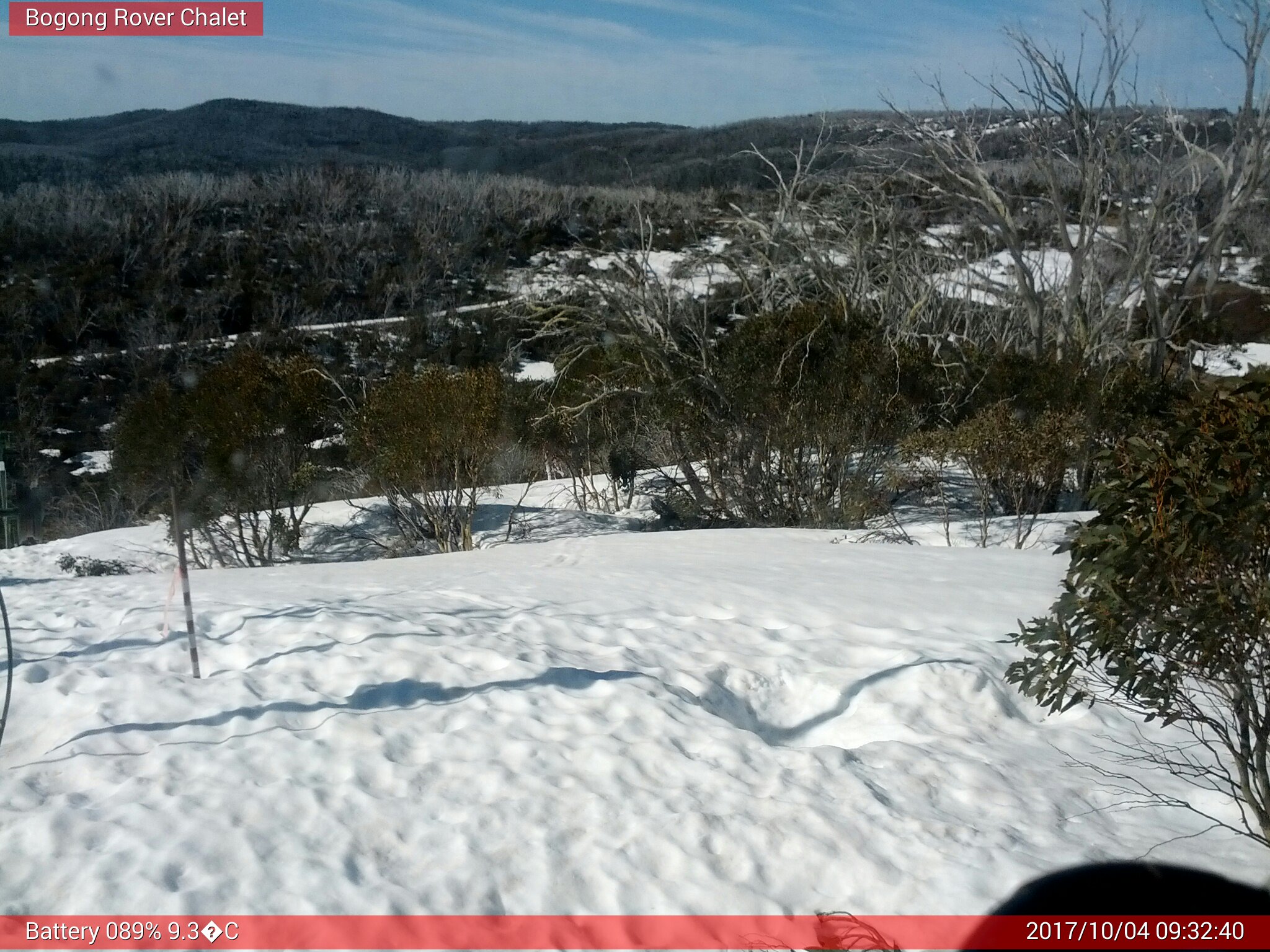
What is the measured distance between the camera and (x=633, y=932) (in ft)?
10.2

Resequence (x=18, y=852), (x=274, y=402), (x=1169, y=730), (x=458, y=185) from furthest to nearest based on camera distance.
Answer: (x=458, y=185), (x=274, y=402), (x=1169, y=730), (x=18, y=852)

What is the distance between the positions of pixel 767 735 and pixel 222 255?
4531cm

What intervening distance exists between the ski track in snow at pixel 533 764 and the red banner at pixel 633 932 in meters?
0.06

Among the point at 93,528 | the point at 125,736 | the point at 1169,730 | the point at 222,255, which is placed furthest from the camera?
the point at 222,255

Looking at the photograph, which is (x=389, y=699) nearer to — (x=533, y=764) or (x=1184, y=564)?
(x=533, y=764)

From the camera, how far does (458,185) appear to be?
59.2 meters

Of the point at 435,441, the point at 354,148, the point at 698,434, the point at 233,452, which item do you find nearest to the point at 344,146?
the point at 354,148

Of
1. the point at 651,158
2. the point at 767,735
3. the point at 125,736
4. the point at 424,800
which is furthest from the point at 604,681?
the point at 651,158

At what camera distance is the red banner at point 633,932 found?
2.81 metres

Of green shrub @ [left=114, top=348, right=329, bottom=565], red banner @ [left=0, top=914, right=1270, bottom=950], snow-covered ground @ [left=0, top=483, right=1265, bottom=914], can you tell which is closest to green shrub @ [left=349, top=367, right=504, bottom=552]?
green shrub @ [left=114, top=348, right=329, bottom=565]

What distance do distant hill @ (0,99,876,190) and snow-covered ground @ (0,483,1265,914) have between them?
47.1 m

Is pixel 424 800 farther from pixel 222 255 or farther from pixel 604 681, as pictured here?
pixel 222 255

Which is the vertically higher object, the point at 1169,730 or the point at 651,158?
the point at 651,158

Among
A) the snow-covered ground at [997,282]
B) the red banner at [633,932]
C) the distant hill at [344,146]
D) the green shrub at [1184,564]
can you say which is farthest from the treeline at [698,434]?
the distant hill at [344,146]
